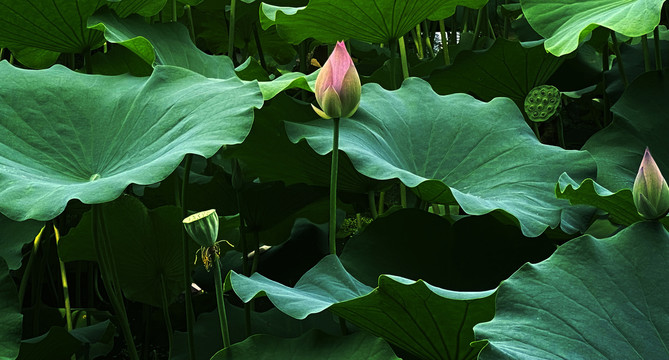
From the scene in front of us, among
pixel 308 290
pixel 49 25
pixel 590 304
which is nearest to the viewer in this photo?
pixel 590 304

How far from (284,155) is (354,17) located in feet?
0.87

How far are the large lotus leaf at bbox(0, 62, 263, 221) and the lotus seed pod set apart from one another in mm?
625

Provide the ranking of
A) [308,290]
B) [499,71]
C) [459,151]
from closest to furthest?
[308,290]
[459,151]
[499,71]

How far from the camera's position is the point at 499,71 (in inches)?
63.9

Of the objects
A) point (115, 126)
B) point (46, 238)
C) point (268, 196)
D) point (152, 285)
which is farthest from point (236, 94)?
point (46, 238)

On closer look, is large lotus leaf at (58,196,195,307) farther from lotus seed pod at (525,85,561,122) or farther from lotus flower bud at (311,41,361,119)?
lotus seed pod at (525,85,561,122)

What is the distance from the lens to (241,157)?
1366 millimetres

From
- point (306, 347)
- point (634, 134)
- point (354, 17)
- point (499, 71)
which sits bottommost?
point (306, 347)

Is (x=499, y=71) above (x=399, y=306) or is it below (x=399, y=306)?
above

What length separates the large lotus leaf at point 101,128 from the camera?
945 mm

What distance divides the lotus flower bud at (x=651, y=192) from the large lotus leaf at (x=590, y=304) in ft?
0.06

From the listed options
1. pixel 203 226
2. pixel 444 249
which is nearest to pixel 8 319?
pixel 203 226

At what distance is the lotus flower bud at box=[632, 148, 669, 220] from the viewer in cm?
85

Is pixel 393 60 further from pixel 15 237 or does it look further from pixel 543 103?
pixel 15 237
